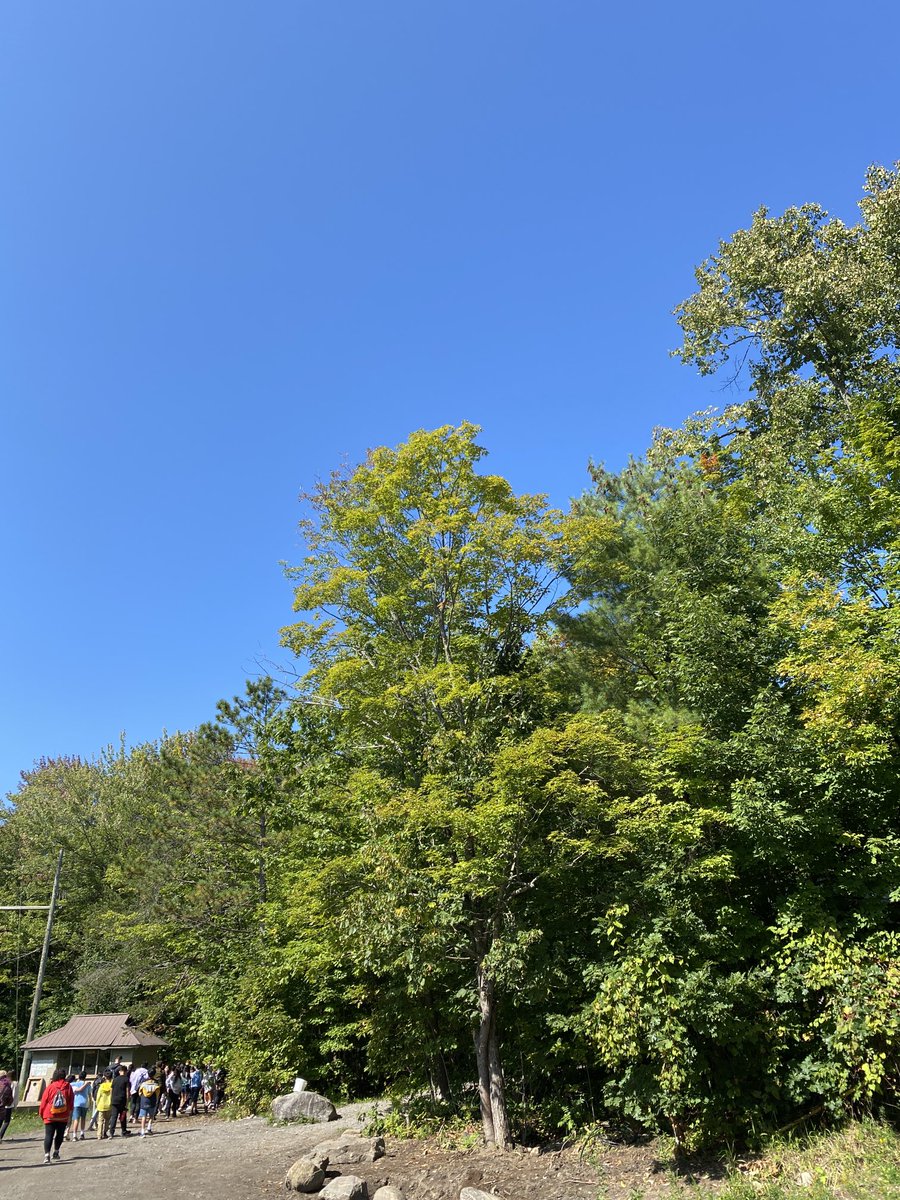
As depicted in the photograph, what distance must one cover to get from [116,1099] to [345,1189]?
10.3 m

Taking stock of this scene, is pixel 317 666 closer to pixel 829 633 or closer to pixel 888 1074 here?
pixel 829 633

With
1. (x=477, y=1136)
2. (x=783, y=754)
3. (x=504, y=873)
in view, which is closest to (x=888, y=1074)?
(x=783, y=754)

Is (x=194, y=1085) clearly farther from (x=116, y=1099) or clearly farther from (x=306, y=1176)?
(x=306, y=1176)

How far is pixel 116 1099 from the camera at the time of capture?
16.9 meters

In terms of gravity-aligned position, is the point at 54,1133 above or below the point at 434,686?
below

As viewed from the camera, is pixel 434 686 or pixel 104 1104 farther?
pixel 104 1104

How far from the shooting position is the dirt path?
10609 mm

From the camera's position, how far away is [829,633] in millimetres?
10766

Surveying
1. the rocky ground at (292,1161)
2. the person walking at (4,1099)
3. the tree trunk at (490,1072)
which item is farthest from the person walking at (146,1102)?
the tree trunk at (490,1072)

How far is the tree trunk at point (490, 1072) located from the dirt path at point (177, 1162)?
3.42 meters

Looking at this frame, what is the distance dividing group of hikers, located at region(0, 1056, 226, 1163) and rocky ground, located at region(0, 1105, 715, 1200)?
77 centimetres

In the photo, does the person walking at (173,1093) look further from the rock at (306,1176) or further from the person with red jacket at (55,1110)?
the rock at (306,1176)

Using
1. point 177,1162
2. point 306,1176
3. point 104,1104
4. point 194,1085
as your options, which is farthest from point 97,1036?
point 306,1176

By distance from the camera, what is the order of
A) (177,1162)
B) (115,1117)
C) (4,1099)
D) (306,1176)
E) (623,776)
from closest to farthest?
(306,1176)
(623,776)
(177,1162)
(4,1099)
(115,1117)
